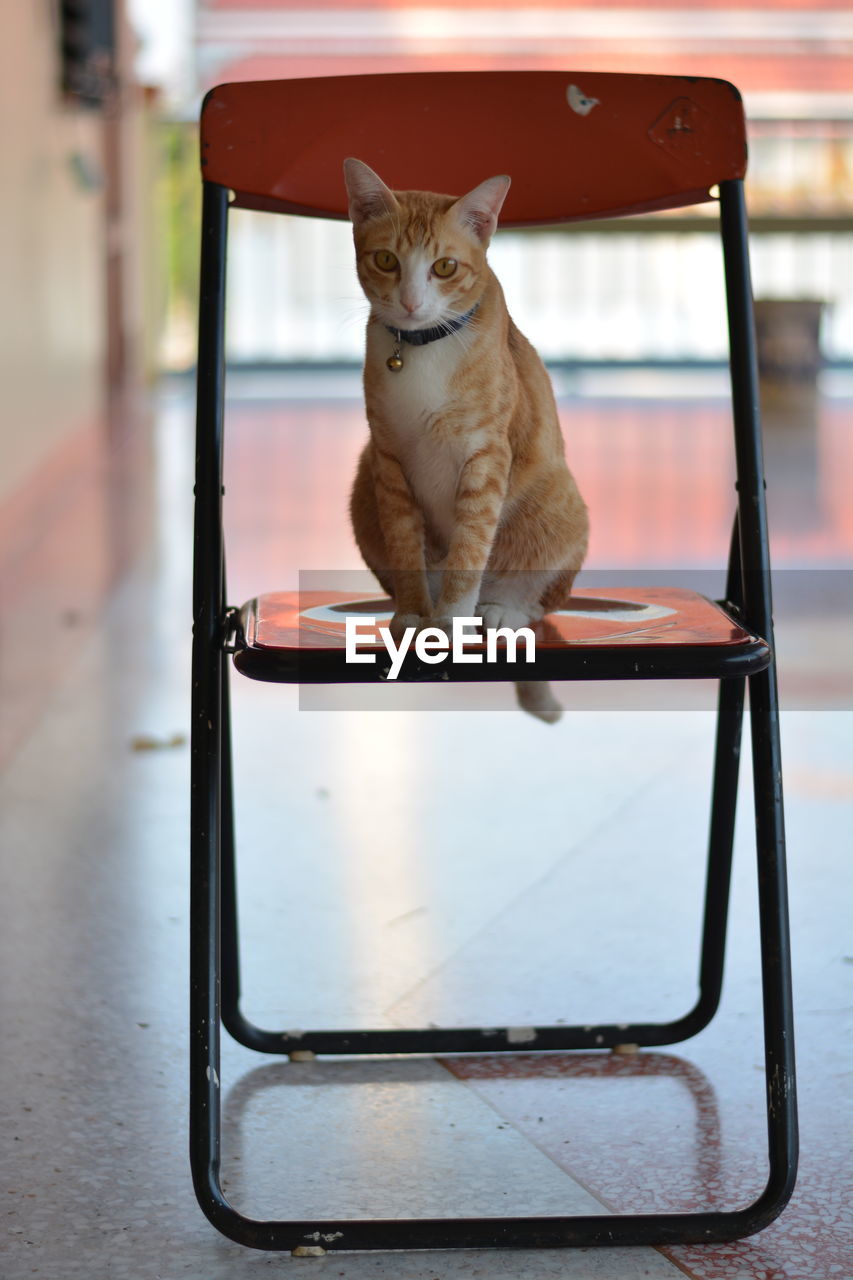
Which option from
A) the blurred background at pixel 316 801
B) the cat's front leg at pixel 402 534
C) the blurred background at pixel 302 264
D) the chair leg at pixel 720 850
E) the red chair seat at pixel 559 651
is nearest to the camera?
the red chair seat at pixel 559 651

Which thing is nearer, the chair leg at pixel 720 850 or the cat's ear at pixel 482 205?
the cat's ear at pixel 482 205

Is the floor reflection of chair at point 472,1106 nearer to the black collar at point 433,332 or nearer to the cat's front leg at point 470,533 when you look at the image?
the cat's front leg at point 470,533

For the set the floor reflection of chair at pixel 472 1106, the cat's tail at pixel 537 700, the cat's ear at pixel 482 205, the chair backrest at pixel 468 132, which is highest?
the chair backrest at pixel 468 132

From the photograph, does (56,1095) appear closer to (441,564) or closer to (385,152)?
(441,564)

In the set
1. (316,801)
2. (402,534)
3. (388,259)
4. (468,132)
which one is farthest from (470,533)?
(316,801)

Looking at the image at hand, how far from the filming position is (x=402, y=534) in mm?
1072

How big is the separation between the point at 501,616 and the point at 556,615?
0.09m

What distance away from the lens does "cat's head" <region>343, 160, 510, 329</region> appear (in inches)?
40.0

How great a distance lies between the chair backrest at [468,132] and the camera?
107 cm

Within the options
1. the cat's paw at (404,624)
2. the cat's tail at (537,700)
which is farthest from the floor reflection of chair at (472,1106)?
the cat's paw at (404,624)

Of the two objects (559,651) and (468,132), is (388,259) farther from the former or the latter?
(559,651)

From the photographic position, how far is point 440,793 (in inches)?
78.1

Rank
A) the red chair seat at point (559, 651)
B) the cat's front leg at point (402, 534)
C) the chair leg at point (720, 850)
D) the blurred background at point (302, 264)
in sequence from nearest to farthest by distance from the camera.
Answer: the red chair seat at point (559, 651), the cat's front leg at point (402, 534), the chair leg at point (720, 850), the blurred background at point (302, 264)

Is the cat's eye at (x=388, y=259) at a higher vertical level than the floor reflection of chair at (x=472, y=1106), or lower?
higher
